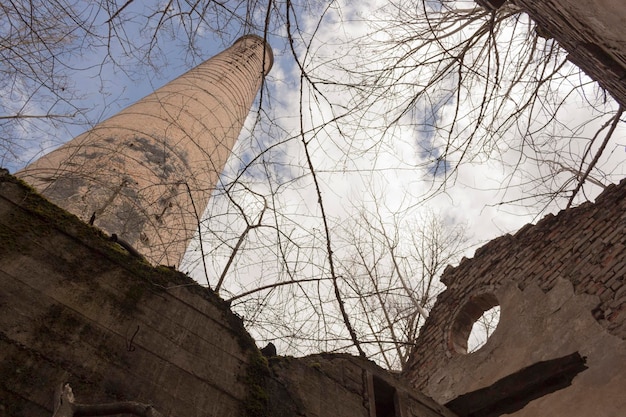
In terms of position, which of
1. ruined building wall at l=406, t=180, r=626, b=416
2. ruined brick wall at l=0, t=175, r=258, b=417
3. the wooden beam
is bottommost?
ruined brick wall at l=0, t=175, r=258, b=417

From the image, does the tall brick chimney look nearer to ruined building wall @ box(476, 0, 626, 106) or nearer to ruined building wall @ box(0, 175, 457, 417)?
ruined building wall @ box(0, 175, 457, 417)

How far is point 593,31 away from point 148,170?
4813 mm

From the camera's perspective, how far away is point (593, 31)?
347 centimetres

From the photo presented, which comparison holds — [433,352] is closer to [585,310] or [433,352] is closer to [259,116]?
[585,310]

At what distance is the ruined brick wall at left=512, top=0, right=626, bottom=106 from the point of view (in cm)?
332

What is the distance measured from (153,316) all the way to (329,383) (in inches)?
51.9

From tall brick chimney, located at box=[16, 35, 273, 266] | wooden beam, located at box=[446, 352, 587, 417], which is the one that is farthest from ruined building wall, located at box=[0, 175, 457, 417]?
wooden beam, located at box=[446, 352, 587, 417]

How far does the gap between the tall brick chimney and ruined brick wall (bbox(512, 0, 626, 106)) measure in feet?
7.40

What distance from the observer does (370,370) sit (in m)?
3.85

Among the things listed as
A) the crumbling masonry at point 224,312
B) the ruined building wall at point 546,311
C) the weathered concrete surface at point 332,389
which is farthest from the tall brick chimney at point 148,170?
the ruined building wall at point 546,311

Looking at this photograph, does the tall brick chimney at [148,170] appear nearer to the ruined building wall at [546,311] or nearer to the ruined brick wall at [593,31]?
the ruined brick wall at [593,31]

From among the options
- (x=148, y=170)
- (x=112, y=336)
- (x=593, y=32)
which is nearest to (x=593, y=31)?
(x=593, y=32)

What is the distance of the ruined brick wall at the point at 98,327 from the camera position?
2.23 meters

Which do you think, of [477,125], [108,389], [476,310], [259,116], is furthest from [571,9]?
[476,310]
